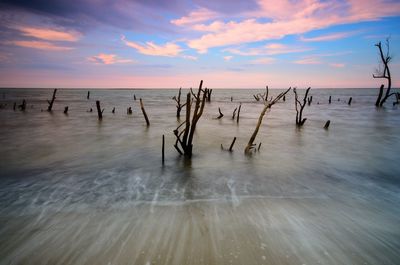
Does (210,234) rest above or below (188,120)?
below

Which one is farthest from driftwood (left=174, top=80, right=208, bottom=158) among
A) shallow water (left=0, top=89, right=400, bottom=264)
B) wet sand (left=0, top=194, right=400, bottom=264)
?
wet sand (left=0, top=194, right=400, bottom=264)

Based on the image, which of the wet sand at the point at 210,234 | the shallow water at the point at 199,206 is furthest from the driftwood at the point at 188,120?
the wet sand at the point at 210,234

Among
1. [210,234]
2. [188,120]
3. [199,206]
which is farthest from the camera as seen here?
[188,120]

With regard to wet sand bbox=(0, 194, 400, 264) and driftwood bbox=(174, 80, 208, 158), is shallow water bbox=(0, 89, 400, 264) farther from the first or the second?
driftwood bbox=(174, 80, 208, 158)

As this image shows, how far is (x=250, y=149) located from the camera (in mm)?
11227

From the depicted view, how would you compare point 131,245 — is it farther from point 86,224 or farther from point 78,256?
point 86,224

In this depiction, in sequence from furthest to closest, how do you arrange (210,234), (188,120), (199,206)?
(188,120), (199,206), (210,234)

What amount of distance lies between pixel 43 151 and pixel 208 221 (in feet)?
31.4

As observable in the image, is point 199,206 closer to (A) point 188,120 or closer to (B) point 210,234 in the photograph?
(B) point 210,234

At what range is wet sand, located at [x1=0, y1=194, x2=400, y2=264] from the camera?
152 inches

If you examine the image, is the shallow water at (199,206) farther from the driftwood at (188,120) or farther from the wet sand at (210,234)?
the driftwood at (188,120)

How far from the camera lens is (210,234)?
14.6 feet

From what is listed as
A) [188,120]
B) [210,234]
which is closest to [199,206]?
[210,234]

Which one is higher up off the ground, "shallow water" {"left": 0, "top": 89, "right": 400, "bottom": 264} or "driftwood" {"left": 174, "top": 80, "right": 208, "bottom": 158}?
"driftwood" {"left": 174, "top": 80, "right": 208, "bottom": 158}
